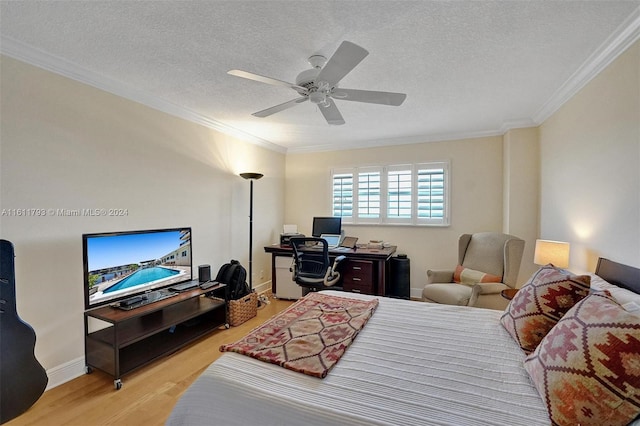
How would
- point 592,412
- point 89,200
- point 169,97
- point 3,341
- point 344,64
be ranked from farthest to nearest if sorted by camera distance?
point 169,97, point 89,200, point 3,341, point 344,64, point 592,412

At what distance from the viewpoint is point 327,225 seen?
4.37m

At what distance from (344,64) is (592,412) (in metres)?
1.80

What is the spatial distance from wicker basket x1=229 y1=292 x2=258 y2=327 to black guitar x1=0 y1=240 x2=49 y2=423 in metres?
1.59

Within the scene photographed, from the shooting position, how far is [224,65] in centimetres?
216

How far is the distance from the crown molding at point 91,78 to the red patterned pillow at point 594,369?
3408 mm

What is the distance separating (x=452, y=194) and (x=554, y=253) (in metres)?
1.74

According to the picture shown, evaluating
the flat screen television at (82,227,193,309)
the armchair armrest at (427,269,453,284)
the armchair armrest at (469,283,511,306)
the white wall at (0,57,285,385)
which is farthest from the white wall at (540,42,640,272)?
the white wall at (0,57,285,385)

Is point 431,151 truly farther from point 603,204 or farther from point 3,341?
point 3,341

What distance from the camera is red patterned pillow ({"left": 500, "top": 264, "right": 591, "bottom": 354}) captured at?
136 cm

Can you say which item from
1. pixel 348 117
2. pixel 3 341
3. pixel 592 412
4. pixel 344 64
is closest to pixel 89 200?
pixel 3 341

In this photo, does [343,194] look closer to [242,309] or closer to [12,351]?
[242,309]

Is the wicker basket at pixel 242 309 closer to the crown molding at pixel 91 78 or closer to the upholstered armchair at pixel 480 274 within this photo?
the upholstered armchair at pixel 480 274

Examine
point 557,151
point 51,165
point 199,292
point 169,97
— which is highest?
point 169,97

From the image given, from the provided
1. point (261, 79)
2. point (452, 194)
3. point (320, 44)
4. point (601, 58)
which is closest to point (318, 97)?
point (320, 44)
